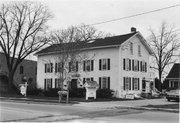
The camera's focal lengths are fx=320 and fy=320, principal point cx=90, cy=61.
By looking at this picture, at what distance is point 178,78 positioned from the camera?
50375mm

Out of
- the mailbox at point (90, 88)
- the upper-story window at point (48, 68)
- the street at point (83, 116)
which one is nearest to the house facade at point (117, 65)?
the upper-story window at point (48, 68)

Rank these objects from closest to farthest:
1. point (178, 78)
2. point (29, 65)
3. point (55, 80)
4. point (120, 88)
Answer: point (120, 88) → point (55, 80) → point (178, 78) → point (29, 65)

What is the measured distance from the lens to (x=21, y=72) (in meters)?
57.4

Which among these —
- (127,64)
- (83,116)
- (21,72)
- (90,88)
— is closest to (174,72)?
(127,64)

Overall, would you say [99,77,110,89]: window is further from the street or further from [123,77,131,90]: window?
the street

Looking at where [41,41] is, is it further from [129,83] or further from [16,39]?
[129,83]

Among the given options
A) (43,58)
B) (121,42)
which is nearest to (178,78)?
(121,42)

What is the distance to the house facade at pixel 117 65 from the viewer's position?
36.8 meters

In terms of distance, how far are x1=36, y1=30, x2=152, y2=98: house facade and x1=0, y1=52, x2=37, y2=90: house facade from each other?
14.8 meters

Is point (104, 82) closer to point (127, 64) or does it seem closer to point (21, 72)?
point (127, 64)

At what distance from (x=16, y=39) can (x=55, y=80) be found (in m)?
9.52

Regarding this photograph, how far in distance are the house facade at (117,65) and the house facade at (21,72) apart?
1478cm

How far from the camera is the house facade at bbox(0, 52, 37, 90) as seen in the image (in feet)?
178

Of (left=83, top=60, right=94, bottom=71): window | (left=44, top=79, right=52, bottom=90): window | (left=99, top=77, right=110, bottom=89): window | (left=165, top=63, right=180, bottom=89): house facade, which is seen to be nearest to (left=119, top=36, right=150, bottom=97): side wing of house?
(left=99, top=77, right=110, bottom=89): window
